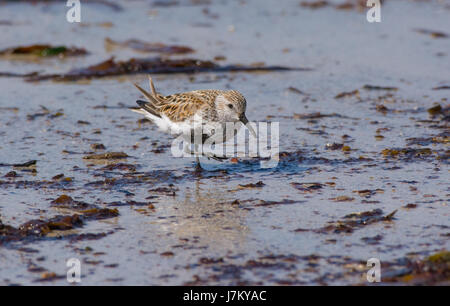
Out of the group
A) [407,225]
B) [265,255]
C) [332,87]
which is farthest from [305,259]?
[332,87]

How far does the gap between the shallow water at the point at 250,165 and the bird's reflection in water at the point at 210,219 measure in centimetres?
2

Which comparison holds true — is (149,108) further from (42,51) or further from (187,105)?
(42,51)

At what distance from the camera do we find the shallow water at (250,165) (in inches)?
195

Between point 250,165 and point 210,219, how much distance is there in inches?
62.0

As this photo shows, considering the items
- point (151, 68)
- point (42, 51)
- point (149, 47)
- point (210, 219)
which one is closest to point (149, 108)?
point (210, 219)

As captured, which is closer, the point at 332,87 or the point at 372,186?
the point at 372,186

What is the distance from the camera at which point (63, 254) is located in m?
5.05

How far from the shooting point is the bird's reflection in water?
207 inches

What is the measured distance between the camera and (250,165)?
7250mm

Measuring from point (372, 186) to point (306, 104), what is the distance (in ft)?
10.0

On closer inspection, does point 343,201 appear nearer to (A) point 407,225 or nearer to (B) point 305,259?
(A) point 407,225

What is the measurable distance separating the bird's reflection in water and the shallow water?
16 mm

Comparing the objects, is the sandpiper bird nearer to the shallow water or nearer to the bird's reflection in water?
the shallow water
